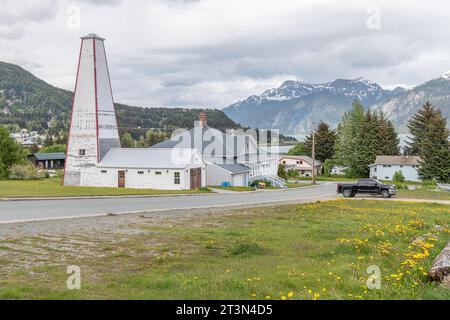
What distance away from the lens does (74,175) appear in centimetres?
5153

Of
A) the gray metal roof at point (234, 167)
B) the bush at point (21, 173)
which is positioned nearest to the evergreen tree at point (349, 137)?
the gray metal roof at point (234, 167)

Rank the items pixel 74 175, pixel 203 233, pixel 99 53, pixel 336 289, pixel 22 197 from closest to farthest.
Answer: pixel 336 289, pixel 203 233, pixel 22 197, pixel 99 53, pixel 74 175

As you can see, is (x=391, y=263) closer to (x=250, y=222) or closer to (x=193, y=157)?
(x=250, y=222)

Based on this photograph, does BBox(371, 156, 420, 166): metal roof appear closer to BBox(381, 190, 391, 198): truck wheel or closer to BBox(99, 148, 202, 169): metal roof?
BBox(99, 148, 202, 169): metal roof

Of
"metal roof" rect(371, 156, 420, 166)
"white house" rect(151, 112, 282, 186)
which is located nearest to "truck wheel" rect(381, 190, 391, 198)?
"white house" rect(151, 112, 282, 186)

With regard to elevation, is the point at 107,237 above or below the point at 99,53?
below

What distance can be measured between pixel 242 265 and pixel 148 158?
40.8 meters

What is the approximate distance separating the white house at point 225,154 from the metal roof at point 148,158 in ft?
18.6

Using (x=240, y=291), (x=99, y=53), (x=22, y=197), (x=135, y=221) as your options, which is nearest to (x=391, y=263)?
(x=240, y=291)

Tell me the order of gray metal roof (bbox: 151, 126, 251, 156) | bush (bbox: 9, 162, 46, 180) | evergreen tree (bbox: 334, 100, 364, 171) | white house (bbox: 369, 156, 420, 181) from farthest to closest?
evergreen tree (bbox: 334, 100, 364, 171)
white house (bbox: 369, 156, 420, 181)
gray metal roof (bbox: 151, 126, 251, 156)
bush (bbox: 9, 162, 46, 180)

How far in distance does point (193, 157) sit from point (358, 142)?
53.7m

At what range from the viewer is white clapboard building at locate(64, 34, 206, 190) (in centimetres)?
4803

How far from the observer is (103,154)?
51812mm

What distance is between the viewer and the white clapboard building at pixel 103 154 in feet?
158
